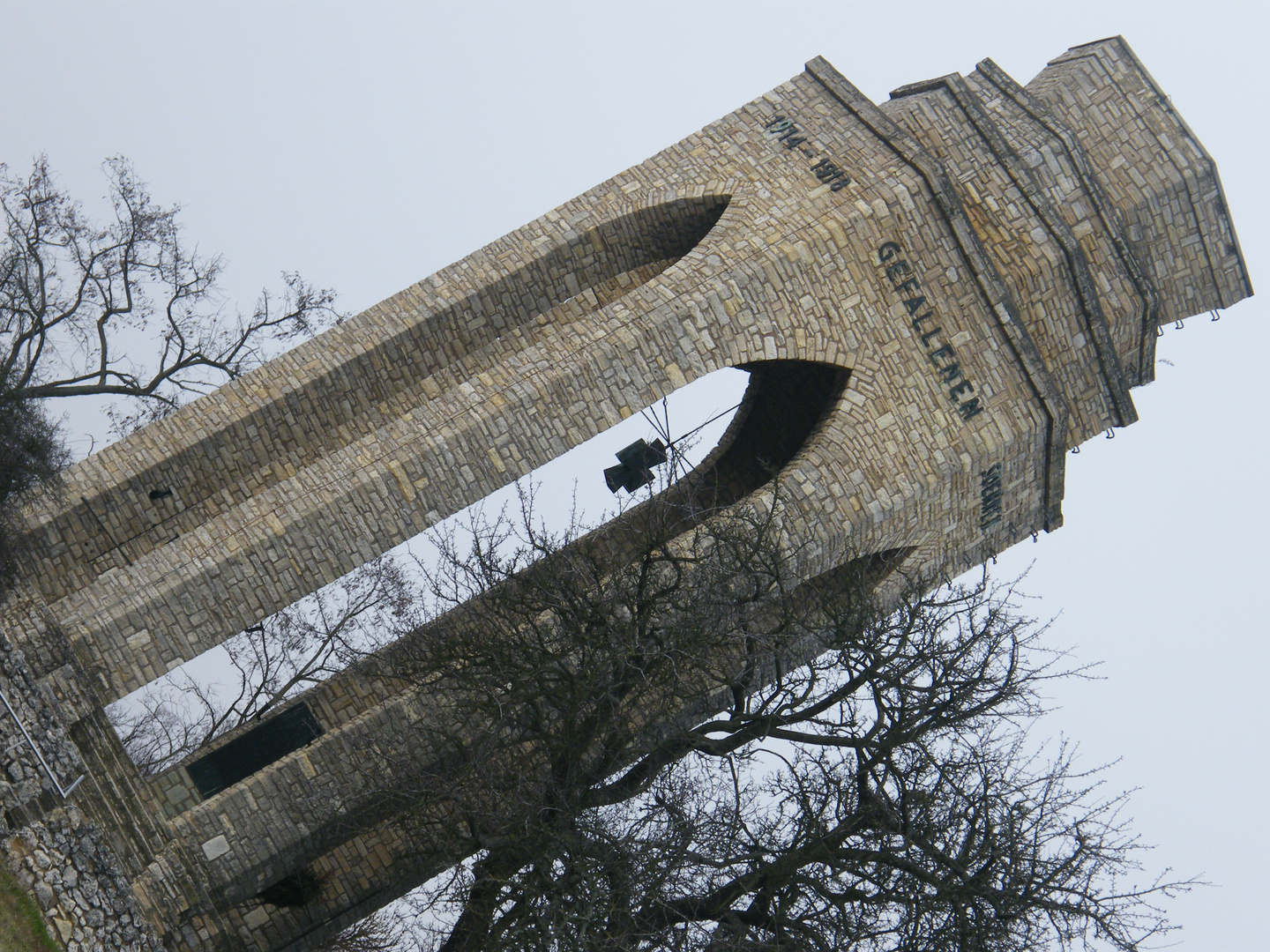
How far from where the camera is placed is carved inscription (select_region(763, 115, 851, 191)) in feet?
50.0

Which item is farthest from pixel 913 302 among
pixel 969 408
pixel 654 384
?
pixel 654 384

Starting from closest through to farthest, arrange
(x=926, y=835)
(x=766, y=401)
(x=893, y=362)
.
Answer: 1. (x=926, y=835)
2. (x=893, y=362)
3. (x=766, y=401)

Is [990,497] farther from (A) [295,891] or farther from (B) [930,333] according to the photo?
(A) [295,891]

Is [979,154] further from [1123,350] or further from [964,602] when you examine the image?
[964,602]

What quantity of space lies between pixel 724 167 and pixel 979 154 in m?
3.00

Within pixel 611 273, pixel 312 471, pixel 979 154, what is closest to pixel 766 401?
pixel 611 273

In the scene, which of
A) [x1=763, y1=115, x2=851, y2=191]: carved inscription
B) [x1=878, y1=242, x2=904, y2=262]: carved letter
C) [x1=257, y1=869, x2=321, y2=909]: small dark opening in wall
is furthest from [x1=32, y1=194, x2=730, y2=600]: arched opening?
[x1=257, y1=869, x2=321, y2=909]: small dark opening in wall

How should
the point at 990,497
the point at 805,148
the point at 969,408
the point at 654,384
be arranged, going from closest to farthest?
1. the point at 654,384
2. the point at 969,408
3. the point at 805,148
4. the point at 990,497

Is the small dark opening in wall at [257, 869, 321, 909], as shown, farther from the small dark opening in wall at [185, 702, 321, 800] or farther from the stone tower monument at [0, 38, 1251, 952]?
the small dark opening in wall at [185, 702, 321, 800]

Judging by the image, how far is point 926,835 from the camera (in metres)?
12.0

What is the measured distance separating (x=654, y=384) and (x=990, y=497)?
4.58 m

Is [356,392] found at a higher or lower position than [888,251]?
higher

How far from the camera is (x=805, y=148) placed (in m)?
15.6

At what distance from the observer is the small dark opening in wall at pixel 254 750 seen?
52.0 feet
